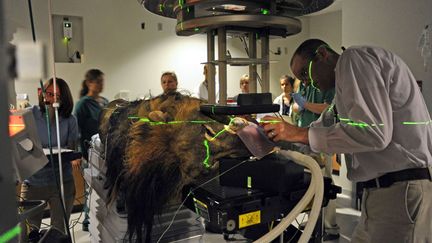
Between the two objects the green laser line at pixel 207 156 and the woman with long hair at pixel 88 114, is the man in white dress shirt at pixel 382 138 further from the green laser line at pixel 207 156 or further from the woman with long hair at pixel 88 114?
the woman with long hair at pixel 88 114

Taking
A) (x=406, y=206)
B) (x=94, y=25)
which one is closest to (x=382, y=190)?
(x=406, y=206)

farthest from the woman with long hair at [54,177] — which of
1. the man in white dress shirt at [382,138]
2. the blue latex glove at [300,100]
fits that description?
the blue latex glove at [300,100]

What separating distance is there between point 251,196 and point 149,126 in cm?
50

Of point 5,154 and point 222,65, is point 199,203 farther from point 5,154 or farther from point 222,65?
point 5,154

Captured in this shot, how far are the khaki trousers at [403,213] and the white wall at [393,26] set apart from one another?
2.01 metres

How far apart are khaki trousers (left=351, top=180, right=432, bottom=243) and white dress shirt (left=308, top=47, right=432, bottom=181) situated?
0.25 feet

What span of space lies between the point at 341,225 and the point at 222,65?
2.59 metres

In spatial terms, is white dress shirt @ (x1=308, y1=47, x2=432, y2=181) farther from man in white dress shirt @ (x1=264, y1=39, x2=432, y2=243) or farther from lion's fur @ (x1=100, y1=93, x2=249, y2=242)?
lion's fur @ (x1=100, y1=93, x2=249, y2=242)

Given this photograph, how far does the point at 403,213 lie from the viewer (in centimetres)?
126

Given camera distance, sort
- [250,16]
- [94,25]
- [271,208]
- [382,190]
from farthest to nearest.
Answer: [94,25] < [382,190] < [271,208] < [250,16]

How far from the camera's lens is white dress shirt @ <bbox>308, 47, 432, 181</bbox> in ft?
3.65

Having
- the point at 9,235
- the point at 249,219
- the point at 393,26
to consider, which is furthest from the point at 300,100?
the point at 9,235

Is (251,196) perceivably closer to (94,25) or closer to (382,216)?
(382,216)

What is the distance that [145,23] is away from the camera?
4445 mm
